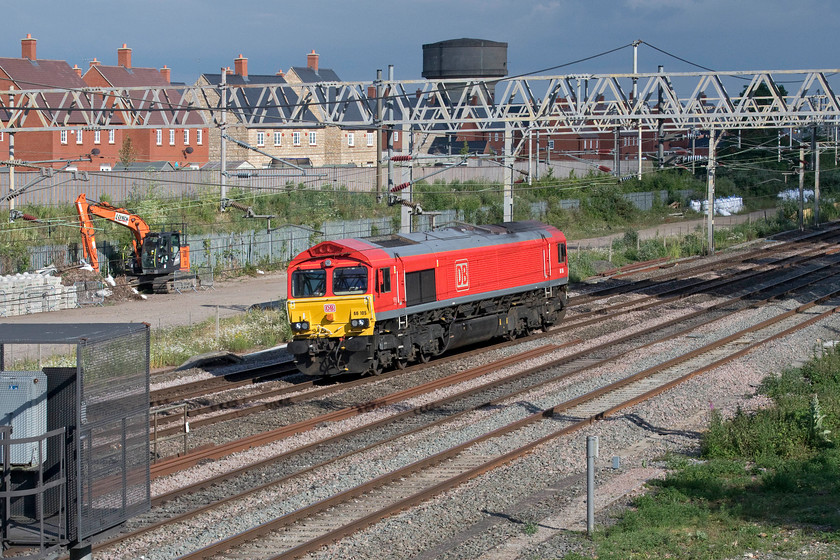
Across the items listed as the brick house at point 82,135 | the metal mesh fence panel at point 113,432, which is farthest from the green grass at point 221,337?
the brick house at point 82,135

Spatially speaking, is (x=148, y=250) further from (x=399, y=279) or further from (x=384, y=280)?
(x=384, y=280)

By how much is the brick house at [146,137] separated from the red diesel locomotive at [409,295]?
4404 cm

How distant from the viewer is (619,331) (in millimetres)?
25922

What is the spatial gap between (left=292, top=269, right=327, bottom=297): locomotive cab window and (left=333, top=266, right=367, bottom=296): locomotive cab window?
0.28m

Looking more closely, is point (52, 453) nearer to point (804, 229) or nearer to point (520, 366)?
point (520, 366)

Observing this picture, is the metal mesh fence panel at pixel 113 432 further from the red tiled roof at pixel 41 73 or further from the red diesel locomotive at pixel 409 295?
the red tiled roof at pixel 41 73

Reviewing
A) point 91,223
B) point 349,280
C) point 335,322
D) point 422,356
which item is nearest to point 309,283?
point 349,280

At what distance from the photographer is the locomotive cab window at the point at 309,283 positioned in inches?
810

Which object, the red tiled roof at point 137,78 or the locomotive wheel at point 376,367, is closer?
the locomotive wheel at point 376,367

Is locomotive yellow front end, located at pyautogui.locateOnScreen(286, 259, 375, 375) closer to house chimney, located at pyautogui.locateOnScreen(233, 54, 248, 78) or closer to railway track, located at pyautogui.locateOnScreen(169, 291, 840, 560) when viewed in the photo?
railway track, located at pyautogui.locateOnScreen(169, 291, 840, 560)

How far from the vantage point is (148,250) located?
3709cm

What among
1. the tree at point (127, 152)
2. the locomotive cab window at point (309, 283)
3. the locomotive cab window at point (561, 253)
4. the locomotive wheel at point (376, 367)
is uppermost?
the tree at point (127, 152)

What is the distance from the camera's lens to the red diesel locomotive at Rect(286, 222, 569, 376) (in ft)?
66.1

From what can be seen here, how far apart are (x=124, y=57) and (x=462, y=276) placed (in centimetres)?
5731
